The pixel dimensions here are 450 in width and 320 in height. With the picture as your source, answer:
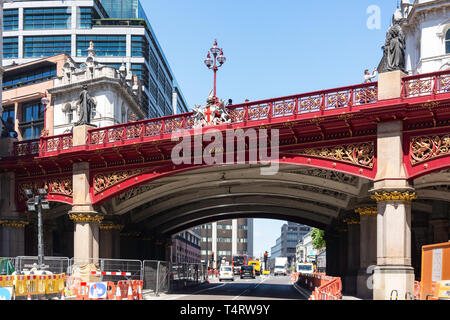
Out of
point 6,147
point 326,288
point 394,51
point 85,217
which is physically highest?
point 394,51

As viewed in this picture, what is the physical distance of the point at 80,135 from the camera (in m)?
32.4

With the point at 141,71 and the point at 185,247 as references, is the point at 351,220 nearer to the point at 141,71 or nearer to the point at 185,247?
the point at 141,71

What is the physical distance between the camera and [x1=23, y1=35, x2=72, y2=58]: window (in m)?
88.5

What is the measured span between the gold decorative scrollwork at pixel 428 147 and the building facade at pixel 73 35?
215 ft

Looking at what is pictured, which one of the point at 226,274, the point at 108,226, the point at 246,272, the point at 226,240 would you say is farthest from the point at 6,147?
the point at 226,240

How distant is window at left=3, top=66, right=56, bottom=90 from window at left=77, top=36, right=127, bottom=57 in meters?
15.1

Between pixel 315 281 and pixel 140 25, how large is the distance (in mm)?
59555

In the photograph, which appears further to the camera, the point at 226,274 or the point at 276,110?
the point at 226,274

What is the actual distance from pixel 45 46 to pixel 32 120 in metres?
27.4

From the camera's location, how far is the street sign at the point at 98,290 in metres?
23.8

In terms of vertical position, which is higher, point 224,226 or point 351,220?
point 351,220

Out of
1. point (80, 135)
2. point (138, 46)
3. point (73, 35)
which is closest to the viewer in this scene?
point (80, 135)

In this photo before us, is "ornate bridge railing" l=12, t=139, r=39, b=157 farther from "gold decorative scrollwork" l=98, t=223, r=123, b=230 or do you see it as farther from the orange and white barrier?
the orange and white barrier
